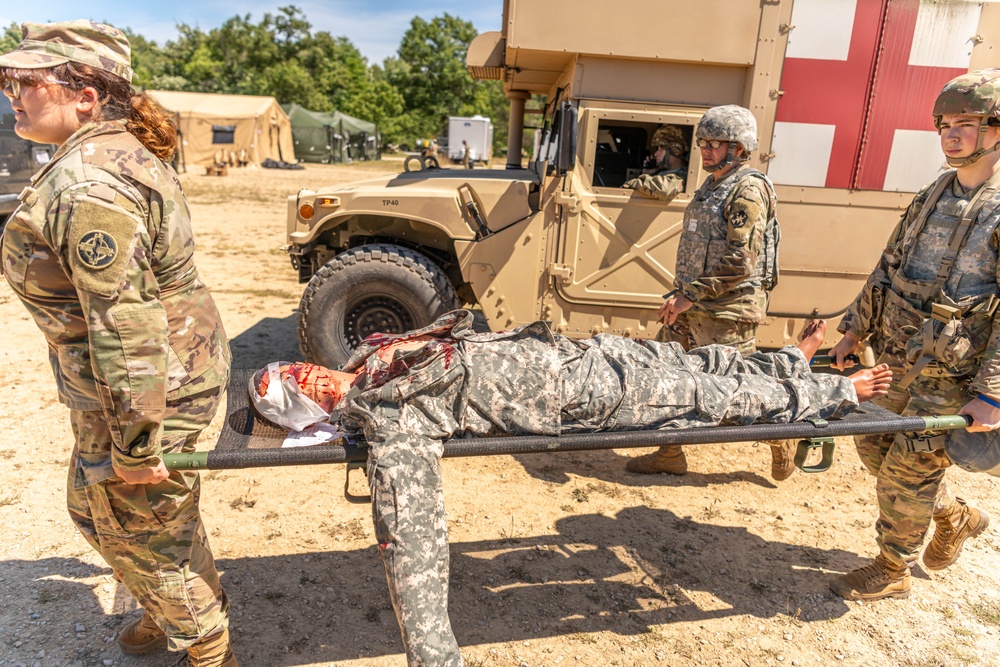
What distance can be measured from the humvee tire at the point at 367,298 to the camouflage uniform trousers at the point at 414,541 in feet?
8.33

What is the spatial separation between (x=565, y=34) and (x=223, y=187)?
16.6 metres

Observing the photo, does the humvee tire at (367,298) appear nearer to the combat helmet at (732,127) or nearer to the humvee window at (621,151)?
the humvee window at (621,151)

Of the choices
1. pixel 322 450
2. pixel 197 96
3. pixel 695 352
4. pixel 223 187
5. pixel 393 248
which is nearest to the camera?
pixel 322 450

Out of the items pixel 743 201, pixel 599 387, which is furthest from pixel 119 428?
pixel 743 201

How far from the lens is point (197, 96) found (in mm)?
25234

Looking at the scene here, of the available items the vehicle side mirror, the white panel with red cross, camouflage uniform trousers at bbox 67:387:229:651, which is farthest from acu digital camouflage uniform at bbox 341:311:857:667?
the white panel with red cross

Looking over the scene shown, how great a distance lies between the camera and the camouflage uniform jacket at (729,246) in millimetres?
3301

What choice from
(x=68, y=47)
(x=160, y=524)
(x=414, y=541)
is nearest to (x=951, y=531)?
(x=414, y=541)

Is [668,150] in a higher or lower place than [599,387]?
higher

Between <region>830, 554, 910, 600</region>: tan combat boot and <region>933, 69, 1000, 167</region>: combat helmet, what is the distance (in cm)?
167

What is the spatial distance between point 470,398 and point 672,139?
107 inches

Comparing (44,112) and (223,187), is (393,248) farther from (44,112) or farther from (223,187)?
(223,187)

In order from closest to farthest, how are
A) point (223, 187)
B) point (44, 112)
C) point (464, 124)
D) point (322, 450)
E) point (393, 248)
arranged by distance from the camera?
point (44, 112) < point (322, 450) < point (393, 248) < point (223, 187) < point (464, 124)

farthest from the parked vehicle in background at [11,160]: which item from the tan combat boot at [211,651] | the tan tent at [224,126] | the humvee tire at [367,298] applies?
the tan tent at [224,126]
